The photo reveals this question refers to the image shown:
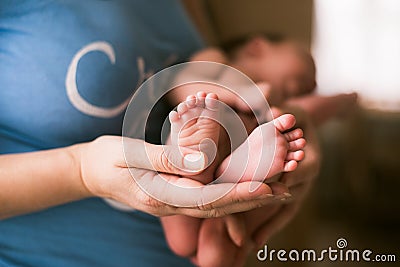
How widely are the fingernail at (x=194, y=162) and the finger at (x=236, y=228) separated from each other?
0.23ft

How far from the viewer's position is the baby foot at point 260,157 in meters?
0.23

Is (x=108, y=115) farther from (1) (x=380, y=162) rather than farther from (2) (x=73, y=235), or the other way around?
(1) (x=380, y=162)

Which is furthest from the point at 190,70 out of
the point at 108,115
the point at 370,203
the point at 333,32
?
the point at 370,203

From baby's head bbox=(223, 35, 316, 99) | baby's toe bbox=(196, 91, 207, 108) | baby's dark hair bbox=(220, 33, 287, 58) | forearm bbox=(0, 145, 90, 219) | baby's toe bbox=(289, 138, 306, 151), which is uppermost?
baby's dark hair bbox=(220, 33, 287, 58)

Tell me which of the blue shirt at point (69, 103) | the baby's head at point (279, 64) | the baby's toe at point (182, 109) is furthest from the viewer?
the baby's head at point (279, 64)

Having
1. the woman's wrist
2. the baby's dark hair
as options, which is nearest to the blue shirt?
the woman's wrist

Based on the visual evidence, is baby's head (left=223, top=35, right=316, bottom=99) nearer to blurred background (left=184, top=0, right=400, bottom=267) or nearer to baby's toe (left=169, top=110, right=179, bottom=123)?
blurred background (left=184, top=0, right=400, bottom=267)

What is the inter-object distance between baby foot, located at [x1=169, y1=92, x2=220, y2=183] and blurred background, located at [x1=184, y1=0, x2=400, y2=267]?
0.40ft

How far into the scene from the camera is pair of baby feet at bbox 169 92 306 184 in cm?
23

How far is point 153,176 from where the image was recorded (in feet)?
0.79

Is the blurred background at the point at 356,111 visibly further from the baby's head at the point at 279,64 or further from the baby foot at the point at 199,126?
the baby foot at the point at 199,126

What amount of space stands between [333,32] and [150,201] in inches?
18.7

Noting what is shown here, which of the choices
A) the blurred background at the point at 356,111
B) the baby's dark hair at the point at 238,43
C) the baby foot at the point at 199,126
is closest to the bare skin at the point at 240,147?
the baby foot at the point at 199,126

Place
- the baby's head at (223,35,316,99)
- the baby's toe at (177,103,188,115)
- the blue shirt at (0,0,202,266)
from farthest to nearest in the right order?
the baby's head at (223,35,316,99)
the blue shirt at (0,0,202,266)
the baby's toe at (177,103,188,115)
